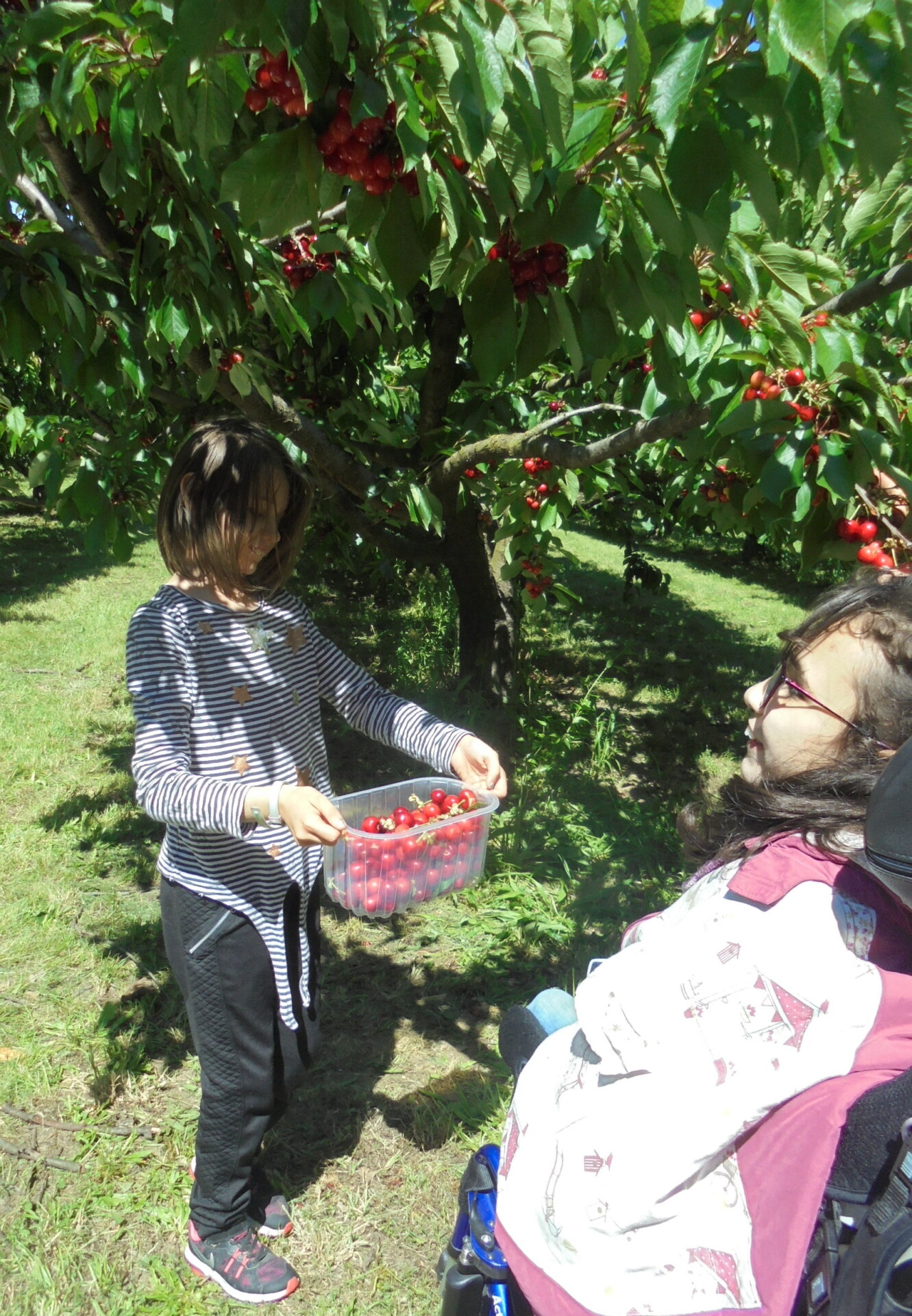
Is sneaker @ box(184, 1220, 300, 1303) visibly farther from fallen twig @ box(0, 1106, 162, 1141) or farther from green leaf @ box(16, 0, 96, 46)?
green leaf @ box(16, 0, 96, 46)

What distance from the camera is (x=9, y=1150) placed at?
7.16ft

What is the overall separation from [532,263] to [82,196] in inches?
48.6

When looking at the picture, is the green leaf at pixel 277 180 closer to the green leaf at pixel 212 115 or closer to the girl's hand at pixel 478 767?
the green leaf at pixel 212 115

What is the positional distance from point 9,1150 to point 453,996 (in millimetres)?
1320

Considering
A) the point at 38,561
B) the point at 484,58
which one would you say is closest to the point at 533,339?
the point at 484,58

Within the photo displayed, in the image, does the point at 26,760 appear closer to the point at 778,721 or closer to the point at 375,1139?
the point at 375,1139

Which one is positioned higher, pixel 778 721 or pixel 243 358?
pixel 243 358

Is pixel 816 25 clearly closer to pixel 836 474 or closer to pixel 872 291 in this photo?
pixel 836 474

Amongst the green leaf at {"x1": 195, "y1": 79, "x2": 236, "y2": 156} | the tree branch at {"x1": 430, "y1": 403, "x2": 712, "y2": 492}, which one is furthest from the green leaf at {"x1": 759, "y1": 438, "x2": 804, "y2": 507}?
the green leaf at {"x1": 195, "y1": 79, "x2": 236, "y2": 156}

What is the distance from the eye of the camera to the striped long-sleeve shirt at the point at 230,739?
1493mm

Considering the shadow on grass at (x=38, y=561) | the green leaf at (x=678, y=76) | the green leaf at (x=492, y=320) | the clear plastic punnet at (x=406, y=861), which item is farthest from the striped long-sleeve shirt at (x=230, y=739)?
the shadow on grass at (x=38, y=561)

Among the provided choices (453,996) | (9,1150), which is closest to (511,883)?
(453,996)

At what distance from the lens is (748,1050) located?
2.94 ft

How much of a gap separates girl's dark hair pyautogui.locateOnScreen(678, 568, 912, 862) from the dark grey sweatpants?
3.16 feet
